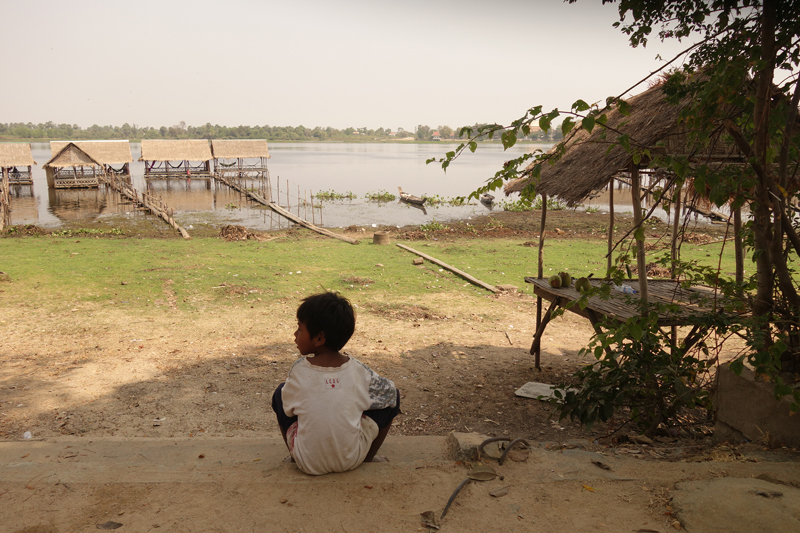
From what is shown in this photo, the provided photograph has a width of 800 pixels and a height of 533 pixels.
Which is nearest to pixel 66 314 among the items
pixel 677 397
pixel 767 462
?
pixel 677 397

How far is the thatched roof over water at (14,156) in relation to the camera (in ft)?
112

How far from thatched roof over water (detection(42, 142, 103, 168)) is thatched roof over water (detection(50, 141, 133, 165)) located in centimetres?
39

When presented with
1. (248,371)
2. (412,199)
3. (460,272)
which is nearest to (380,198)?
(412,199)

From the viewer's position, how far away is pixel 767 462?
294cm

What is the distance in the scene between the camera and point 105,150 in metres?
37.3

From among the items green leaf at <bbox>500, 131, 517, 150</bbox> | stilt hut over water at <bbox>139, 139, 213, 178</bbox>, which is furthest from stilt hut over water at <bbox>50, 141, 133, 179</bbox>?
green leaf at <bbox>500, 131, 517, 150</bbox>

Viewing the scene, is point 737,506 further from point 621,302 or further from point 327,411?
point 621,302

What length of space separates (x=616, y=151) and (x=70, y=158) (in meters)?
39.3

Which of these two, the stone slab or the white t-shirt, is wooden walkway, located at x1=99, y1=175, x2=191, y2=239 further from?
the stone slab

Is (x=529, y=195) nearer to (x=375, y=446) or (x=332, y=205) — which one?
(x=375, y=446)

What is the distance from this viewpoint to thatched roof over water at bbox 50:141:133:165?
3586 cm

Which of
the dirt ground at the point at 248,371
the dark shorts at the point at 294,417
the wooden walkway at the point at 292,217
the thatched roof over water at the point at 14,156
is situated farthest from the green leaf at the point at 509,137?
the thatched roof over water at the point at 14,156

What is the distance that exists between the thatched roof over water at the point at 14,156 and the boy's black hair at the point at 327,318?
39621 mm

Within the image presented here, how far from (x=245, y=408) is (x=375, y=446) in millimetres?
2161
